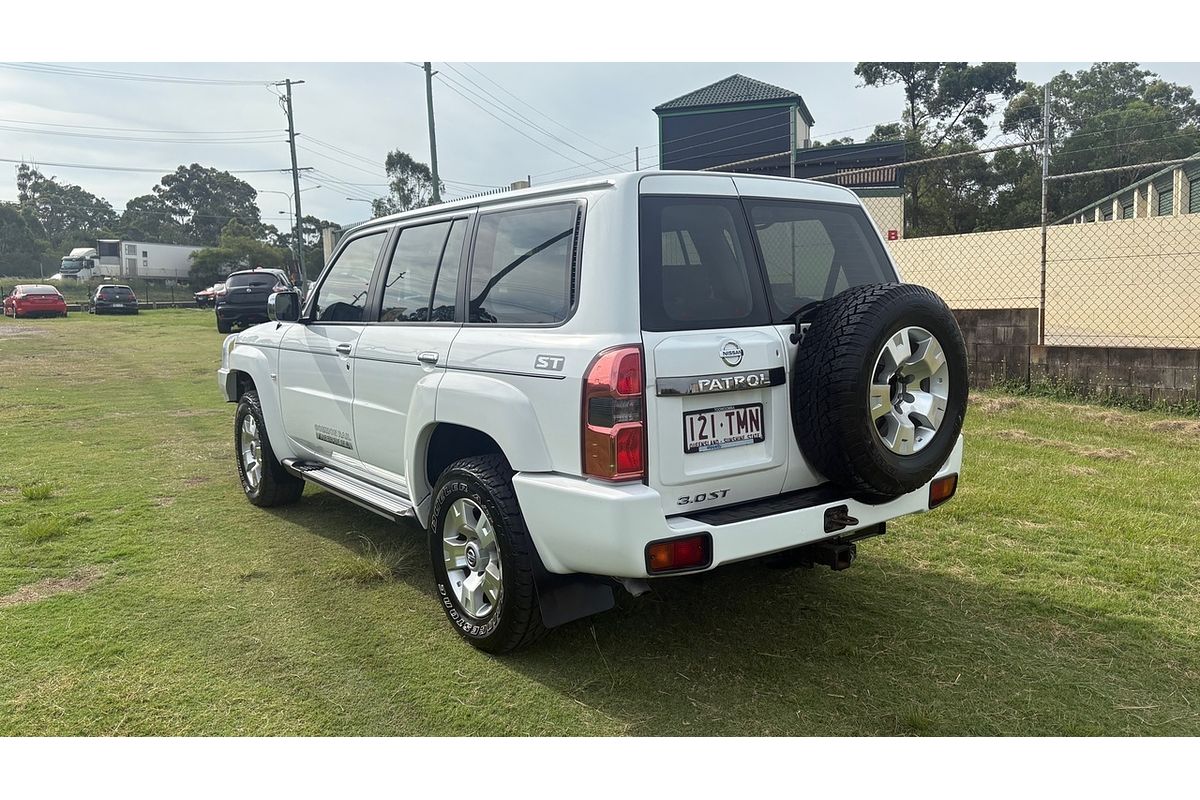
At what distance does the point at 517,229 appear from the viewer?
3738 mm

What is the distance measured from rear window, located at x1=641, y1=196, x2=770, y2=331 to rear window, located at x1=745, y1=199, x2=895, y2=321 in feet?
0.35

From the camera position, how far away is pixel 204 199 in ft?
329

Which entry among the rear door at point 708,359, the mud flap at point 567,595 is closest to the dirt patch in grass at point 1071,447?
the rear door at point 708,359

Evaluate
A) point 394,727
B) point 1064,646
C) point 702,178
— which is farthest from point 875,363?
point 394,727

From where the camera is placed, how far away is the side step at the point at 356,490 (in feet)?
13.9

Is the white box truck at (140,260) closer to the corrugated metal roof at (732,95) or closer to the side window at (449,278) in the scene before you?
the corrugated metal roof at (732,95)

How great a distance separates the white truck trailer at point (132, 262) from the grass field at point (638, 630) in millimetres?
56471

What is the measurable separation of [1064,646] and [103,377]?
14.8m

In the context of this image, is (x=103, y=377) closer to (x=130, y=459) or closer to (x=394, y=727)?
(x=130, y=459)

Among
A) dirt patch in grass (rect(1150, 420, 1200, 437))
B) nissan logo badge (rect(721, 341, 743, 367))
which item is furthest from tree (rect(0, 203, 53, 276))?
nissan logo badge (rect(721, 341, 743, 367))

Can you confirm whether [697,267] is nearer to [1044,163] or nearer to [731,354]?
[731,354]

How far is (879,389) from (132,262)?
203 feet

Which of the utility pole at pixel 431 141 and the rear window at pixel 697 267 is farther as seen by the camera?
the utility pole at pixel 431 141

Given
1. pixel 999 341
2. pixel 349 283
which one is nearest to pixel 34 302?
pixel 349 283
